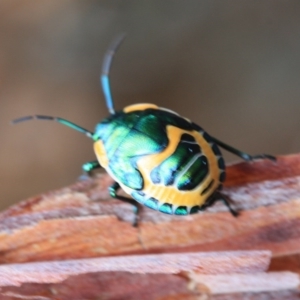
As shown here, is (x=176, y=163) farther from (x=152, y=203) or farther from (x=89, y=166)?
(x=89, y=166)

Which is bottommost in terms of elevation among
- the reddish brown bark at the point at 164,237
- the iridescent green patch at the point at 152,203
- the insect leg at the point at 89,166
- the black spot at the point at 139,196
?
the reddish brown bark at the point at 164,237

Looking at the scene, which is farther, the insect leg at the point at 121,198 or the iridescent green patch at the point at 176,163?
the insect leg at the point at 121,198

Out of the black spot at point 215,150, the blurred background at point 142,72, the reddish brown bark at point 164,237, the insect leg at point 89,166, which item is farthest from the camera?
Result: the blurred background at point 142,72

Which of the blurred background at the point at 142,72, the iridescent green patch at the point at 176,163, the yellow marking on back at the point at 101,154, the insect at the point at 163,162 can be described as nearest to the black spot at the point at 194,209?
the insect at the point at 163,162

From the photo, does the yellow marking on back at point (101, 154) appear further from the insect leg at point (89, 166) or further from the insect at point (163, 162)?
the insect leg at point (89, 166)

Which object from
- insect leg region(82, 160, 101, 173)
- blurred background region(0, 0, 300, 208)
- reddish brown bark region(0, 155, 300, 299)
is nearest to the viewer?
reddish brown bark region(0, 155, 300, 299)

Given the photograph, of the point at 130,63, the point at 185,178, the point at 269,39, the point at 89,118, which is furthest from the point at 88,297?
the point at 269,39

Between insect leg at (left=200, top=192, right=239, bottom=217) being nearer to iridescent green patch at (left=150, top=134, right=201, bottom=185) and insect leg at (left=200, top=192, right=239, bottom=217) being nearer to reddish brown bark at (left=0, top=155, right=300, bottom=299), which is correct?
reddish brown bark at (left=0, top=155, right=300, bottom=299)

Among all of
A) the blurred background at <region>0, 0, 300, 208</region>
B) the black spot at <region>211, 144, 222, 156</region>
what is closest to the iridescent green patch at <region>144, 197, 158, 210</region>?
the black spot at <region>211, 144, 222, 156</region>

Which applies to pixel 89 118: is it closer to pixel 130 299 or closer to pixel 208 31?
pixel 208 31
